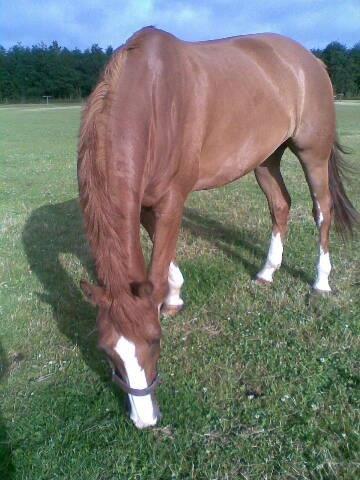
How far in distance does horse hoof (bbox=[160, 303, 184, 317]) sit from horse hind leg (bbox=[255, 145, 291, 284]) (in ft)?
3.32

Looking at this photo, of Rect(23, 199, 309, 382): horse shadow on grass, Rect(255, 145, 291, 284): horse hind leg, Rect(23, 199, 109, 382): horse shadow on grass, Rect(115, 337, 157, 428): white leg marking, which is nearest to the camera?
Rect(115, 337, 157, 428): white leg marking

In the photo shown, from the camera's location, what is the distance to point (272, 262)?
452 centimetres

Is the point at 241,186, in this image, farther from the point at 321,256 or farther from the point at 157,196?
the point at 157,196

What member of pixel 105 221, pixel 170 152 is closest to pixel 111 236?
pixel 105 221

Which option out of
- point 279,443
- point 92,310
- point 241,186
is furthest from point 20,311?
point 241,186

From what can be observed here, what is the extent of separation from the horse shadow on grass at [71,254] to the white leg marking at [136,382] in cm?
60

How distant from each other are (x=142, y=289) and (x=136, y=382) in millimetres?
487

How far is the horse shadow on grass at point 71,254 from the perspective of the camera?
3680 millimetres

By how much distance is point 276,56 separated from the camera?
441cm

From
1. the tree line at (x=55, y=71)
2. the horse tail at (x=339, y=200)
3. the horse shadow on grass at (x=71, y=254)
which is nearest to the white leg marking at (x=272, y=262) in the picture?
the horse shadow on grass at (x=71, y=254)

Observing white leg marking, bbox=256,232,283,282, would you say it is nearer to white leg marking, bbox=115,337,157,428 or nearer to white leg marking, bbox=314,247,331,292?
white leg marking, bbox=314,247,331,292

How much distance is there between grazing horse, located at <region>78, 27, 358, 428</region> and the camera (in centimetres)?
229

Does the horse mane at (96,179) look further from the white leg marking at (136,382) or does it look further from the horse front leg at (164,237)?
the horse front leg at (164,237)

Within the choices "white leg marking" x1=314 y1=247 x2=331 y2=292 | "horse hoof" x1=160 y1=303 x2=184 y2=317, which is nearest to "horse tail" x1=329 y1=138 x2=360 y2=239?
"white leg marking" x1=314 y1=247 x2=331 y2=292
